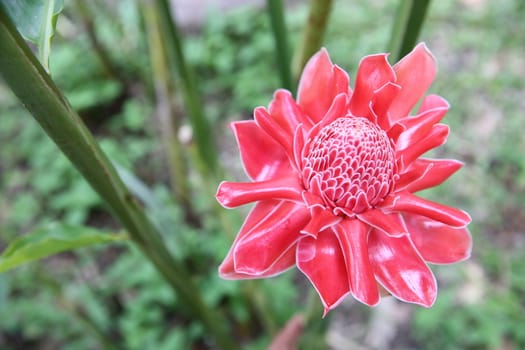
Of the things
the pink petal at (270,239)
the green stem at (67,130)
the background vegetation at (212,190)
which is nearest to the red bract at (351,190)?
the pink petal at (270,239)

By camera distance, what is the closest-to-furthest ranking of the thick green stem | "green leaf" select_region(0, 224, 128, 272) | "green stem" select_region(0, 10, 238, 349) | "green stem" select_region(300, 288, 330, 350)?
"green stem" select_region(0, 10, 238, 349)
"green leaf" select_region(0, 224, 128, 272)
"green stem" select_region(300, 288, 330, 350)
the thick green stem

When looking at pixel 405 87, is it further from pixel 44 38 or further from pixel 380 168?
pixel 44 38

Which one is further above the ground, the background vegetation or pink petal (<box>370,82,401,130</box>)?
pink petal (<box>370,82,401,130</box>)

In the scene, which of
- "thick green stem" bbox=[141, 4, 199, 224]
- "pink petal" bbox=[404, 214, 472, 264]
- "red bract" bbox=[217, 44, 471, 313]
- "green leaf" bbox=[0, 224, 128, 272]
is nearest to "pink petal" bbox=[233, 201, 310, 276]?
"red bract" bbox=[217, 44, 471, 313]

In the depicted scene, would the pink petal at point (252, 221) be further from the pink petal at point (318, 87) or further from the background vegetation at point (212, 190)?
the background vegetation at point (212, 190)

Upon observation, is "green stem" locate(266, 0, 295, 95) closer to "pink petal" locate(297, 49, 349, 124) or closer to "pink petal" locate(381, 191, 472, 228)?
"pink petal" locate(297, 49, 349, 124)
